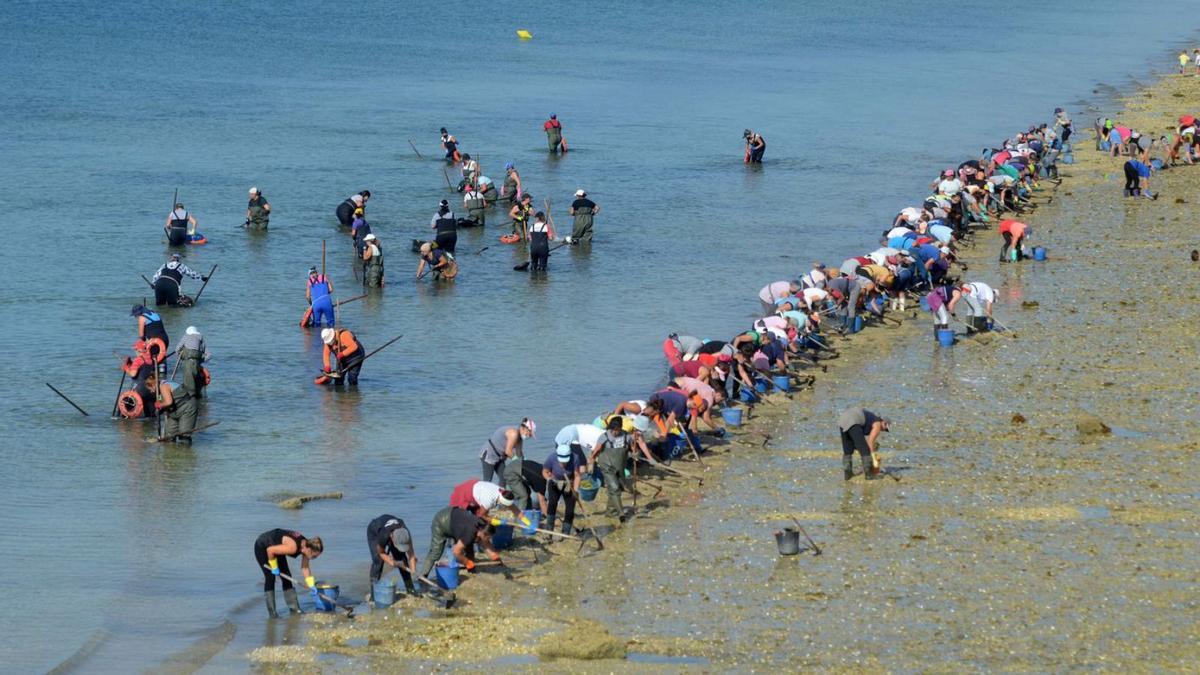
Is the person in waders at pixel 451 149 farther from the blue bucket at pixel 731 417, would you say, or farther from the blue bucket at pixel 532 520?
the blue bucket at pixel 532 520

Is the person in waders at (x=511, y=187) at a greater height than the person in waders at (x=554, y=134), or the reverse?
the person in waders at (x=554, y=134)

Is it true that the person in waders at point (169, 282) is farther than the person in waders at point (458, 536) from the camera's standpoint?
Yes

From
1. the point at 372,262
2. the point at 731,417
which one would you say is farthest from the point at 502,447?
the point at 372,262

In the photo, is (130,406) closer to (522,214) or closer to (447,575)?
(447,575)

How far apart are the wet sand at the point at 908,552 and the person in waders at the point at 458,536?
328 millimetres

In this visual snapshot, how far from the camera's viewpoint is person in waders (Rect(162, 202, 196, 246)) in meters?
37.1

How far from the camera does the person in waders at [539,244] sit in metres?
35.2

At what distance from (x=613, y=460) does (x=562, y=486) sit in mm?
762

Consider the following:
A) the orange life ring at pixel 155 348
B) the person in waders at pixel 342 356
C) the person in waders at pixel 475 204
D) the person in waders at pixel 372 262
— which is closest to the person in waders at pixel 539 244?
the person in waders at pixel 372 262

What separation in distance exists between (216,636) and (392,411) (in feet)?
28.6

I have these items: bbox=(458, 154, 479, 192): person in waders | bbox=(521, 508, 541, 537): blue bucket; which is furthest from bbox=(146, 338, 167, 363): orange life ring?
bbox=(458, 154, 479, 192): person in waders

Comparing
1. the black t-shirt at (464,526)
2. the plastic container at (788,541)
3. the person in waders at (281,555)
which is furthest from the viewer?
the plastic container at (788,541)

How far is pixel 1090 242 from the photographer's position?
1436 inches

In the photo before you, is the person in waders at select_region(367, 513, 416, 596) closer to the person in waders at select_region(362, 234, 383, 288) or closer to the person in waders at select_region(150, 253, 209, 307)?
the person in waders at select_region(150, 253, 209, 307)
